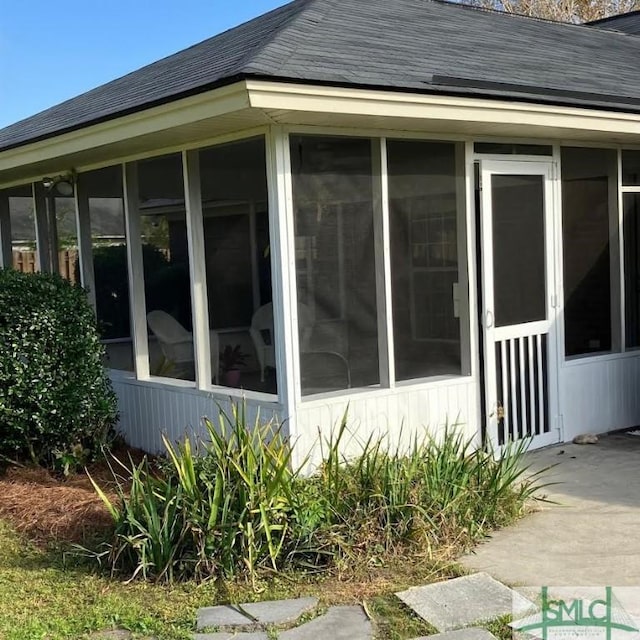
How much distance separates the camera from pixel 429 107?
550 centimetres

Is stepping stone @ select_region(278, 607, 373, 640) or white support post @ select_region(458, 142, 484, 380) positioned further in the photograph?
white support post @ select_region(458, 142, 484, 380)

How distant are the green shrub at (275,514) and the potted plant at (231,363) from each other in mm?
1361

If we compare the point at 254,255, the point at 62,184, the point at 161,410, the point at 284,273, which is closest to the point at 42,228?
the point at 62,184

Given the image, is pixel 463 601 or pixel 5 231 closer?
pixel 463 601

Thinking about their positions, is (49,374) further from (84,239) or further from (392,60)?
(392,60)

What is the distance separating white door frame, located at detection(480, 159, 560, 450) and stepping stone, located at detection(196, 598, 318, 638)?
9.37 ft

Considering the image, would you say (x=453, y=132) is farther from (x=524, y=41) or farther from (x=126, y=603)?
(x=126, y=603)

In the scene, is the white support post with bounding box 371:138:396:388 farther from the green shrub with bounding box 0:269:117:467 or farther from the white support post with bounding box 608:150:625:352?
the white support post with bounding box 608:150:625:352

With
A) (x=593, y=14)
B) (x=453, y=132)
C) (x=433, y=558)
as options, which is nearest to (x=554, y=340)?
(x=453, y=132)

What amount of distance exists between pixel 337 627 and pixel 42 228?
241 inches

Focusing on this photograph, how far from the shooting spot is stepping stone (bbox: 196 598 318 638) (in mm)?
3920

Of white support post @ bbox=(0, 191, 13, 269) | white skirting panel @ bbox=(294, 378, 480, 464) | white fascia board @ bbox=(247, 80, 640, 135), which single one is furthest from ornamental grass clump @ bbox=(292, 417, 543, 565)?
white support post @ bbox=(0, 191, 13, 269)

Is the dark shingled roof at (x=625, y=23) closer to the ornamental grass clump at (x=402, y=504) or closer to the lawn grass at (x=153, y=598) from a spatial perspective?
the ornamental grass clump at (x=402, y=504)

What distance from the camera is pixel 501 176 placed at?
668 centimetres
